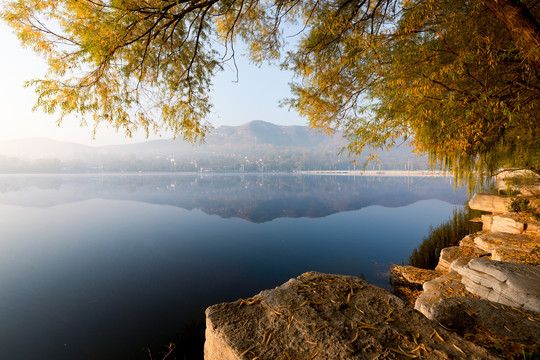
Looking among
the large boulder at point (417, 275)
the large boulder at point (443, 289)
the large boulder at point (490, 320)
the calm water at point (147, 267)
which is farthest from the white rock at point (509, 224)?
the large boulder at point (490, 320)

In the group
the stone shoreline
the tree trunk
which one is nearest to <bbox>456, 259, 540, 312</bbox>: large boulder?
the stone shoreline

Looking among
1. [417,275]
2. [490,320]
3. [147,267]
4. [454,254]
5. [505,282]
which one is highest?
[490,320]

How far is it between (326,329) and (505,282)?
3.57 meters

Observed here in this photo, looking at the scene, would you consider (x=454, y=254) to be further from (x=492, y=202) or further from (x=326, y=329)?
(x=326, y=329)

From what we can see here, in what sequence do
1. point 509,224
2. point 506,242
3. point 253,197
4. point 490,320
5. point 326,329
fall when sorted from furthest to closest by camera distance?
point 253,197 → point 509,224 → point 506,242 → point 490,320 → point 326,329

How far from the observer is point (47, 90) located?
374 centimetres

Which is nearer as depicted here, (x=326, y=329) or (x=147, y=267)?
(x=326, y=329)

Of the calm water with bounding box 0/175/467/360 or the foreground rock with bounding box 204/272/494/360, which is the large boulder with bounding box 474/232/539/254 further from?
the foreground rock with bounding box 204/272/494/360

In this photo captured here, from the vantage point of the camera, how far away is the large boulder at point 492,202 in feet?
31.2

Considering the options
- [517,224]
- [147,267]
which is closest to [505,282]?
[517,224]

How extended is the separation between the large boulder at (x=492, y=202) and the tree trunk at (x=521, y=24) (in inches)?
366

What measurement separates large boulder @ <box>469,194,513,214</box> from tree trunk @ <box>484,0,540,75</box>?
930 cm

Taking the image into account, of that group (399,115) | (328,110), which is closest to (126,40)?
(328,110)

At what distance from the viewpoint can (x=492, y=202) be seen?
32.7 feet
